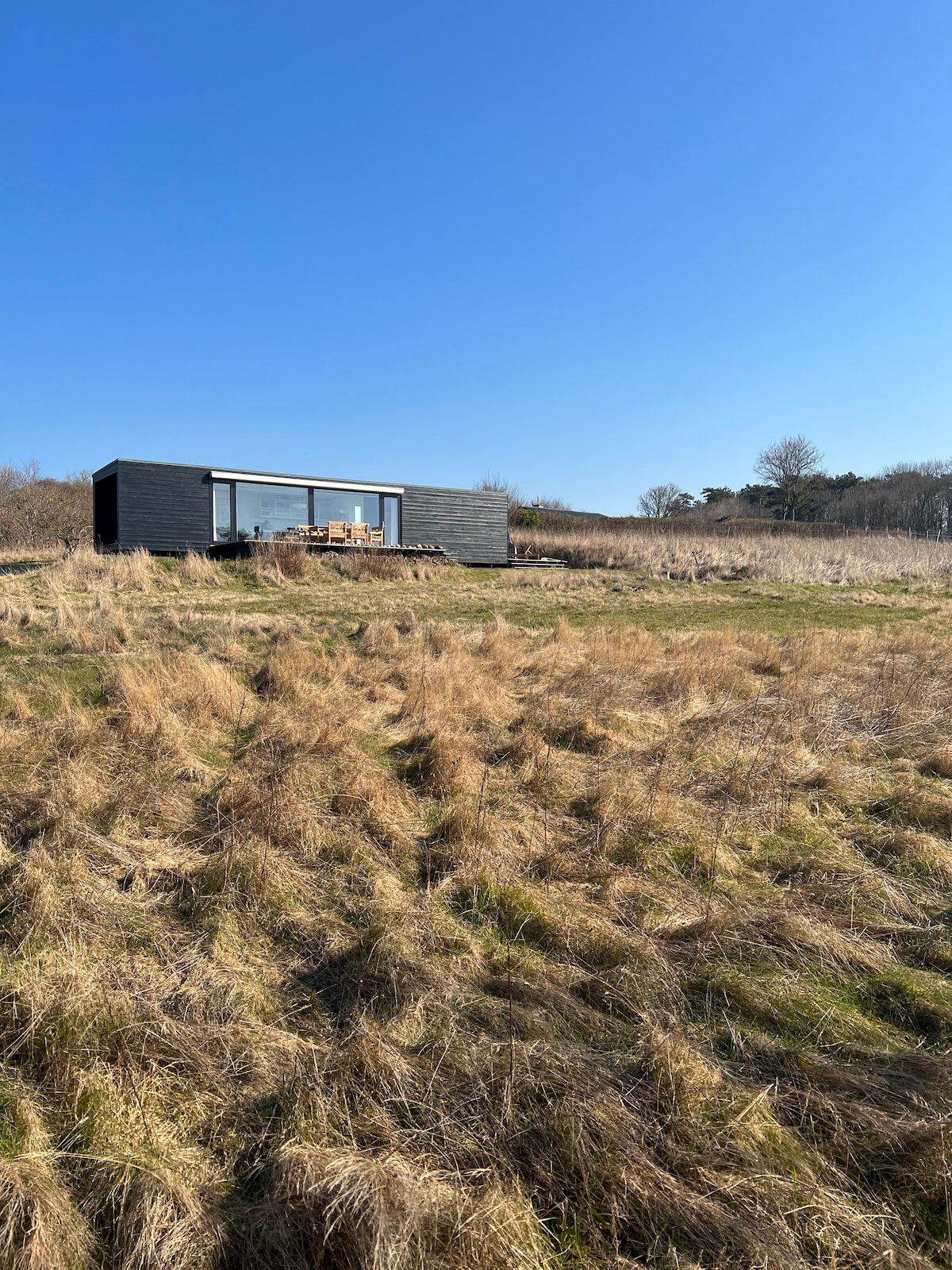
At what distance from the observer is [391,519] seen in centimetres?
2300

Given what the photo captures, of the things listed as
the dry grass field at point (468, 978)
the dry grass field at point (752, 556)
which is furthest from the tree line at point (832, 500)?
the dry grass field at point (468, 978)

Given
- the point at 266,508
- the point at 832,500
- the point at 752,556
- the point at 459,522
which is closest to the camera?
the point at 266,508

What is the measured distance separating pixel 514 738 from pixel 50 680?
3.72 m

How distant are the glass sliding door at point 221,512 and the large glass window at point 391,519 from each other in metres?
4.49

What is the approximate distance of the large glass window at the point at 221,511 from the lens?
799 inches

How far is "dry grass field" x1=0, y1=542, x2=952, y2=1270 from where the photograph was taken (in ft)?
5.52

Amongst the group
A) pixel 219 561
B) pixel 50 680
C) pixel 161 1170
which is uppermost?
pixel 219 561

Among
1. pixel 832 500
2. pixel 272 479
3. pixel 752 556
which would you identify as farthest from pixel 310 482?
pixel 832 500

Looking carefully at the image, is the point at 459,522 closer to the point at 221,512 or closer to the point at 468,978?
the point at 221,512

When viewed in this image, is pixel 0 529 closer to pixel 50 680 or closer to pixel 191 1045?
pixel 50 680

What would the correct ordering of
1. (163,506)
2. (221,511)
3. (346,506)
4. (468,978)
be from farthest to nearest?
(346,506) < (221,511) < (163,506) < (468,978)

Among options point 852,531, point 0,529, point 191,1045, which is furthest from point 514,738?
point 852,531

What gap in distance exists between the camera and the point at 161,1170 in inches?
70.3

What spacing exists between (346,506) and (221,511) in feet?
11.5
